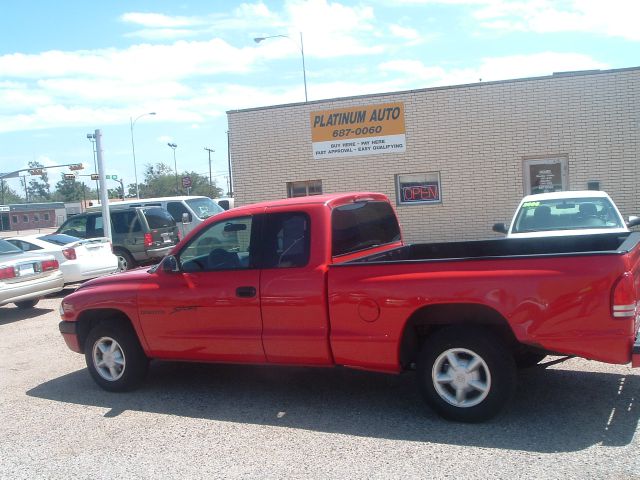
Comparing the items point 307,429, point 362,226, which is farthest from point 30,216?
point 307,429

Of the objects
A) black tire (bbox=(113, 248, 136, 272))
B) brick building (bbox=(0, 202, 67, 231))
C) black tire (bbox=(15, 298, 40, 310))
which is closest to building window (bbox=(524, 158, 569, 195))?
black tire (bbox=(113, 248, 136, 272))

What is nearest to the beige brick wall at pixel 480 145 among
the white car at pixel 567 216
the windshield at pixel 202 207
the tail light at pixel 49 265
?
the windshield at pixel 202 207

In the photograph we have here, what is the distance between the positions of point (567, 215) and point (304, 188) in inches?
340

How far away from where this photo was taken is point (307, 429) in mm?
5117

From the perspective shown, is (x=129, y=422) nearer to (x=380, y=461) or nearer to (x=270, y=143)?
(x=380, y=461)

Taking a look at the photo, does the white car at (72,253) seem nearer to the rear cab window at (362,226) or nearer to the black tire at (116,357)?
the black tire at (116,357)

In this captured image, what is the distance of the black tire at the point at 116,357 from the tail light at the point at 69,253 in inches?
273

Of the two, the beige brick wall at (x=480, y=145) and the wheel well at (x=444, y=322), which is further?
the beige brick wall at (x=480, y=145)

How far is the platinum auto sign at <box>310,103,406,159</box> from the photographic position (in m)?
16.2

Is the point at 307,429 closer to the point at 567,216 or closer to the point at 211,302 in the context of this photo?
the point at 211,302

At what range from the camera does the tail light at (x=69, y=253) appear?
12.9m

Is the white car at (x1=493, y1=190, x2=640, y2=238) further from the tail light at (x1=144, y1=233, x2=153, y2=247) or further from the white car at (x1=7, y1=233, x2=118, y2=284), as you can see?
the tail light at (x1=144, y1=233, x2=153, y2=247)

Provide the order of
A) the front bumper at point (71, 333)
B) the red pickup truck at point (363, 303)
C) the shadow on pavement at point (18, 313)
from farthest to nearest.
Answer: the shadow on pavement at point (18, 313) < the front bumper at point (71, 333) < the red pickup truck at point (363, 303)

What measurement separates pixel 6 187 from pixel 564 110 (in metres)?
138
